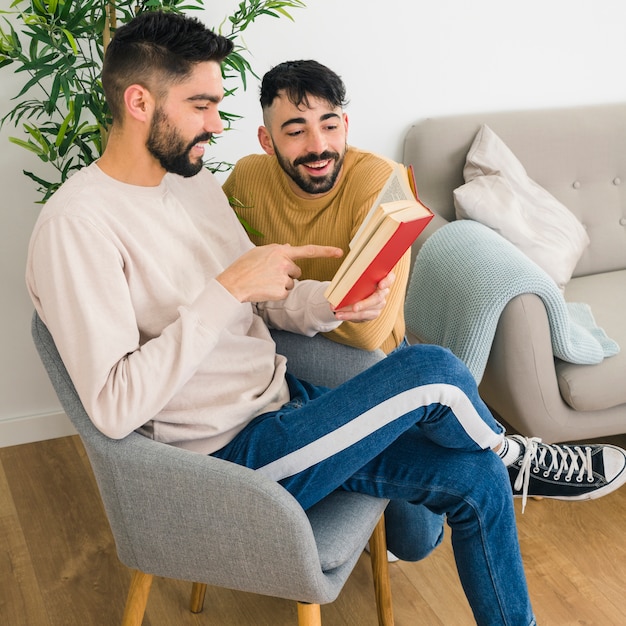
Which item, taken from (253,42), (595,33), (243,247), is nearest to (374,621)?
(243,247)

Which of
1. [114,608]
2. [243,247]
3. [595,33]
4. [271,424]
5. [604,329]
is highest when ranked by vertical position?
[595,33]

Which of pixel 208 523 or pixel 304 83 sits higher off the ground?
pixel 304 83

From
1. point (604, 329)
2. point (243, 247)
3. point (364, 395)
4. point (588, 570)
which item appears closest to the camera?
point (364, 395)

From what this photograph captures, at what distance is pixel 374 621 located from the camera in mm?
1783

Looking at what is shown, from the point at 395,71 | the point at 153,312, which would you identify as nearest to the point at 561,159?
the point at 395,71

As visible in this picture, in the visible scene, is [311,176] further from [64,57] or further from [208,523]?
[208,523]

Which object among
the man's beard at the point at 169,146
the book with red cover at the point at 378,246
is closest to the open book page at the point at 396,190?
the book with red cover at the point at 378,246

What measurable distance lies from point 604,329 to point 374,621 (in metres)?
0.99

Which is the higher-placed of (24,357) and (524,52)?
(524,52)

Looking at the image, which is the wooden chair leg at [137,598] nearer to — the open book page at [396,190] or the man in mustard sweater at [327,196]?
the man in mustard sweater at [327,196]

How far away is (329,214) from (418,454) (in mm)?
591

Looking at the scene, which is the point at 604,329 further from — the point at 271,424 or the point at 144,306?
the point at 144,306

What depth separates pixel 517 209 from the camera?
2.48 m

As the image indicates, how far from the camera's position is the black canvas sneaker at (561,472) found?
180 centimetres
